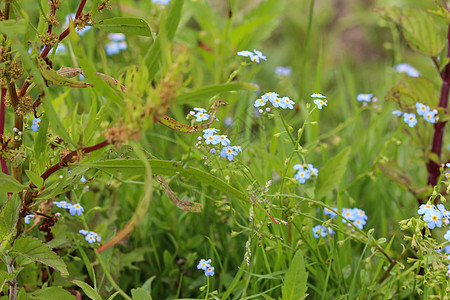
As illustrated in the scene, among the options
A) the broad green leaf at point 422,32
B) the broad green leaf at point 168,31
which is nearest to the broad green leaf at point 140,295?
the broad green leaf at point 168,31

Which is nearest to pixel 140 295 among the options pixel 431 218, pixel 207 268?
pixel 207 268

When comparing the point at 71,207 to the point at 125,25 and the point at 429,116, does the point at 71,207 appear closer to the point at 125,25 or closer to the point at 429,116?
the point at 125,25

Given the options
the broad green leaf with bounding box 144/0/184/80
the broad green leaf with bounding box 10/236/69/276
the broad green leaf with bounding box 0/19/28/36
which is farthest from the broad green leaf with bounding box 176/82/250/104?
the broad green leaf with bounding box 10/236/69/276

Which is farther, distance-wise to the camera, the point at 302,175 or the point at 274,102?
the point at 302,175

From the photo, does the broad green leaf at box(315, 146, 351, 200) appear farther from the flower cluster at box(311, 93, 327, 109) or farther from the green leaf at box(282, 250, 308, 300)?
the green leaf at box(282, 250, 308, 300)

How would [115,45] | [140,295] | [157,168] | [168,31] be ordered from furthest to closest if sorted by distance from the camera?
[115,45], [140,295], [157,168], [168,31]

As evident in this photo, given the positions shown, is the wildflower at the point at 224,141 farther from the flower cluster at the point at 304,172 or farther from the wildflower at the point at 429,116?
the wildflower at the point at 429,116
